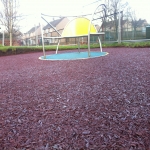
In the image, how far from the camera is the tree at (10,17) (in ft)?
29.0

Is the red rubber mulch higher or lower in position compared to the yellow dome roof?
lower

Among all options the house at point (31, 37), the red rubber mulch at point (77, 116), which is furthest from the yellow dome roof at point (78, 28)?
the red rubber mulch at point (77, 116)

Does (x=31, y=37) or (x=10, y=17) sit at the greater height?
(x=10, y=17)

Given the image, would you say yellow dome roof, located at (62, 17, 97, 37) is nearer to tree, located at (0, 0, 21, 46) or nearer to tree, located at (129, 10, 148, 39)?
tree, located at (129, 10, 148, 39)

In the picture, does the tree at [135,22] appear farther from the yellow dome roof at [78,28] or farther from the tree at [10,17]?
the tree at [10,17]

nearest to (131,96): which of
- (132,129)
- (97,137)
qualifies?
(132,129)

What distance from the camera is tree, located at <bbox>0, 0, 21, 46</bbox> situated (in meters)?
8.83

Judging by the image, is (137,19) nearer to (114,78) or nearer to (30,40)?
(30,40)

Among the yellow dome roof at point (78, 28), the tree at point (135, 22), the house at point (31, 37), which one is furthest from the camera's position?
the house at point (31, 37)

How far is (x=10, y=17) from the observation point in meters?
8.88

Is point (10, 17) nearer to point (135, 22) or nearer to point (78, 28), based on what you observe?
point (78, 28)

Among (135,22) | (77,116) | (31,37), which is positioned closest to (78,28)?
(135,22)

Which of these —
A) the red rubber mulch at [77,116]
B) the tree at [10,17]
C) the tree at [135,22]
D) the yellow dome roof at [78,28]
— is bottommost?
the red rubber mulch at [77,116]

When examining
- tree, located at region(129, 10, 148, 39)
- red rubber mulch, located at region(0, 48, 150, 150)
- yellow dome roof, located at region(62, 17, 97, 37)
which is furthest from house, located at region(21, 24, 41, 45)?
red rubber mulch, located at region(0, 48, 150, 150)
